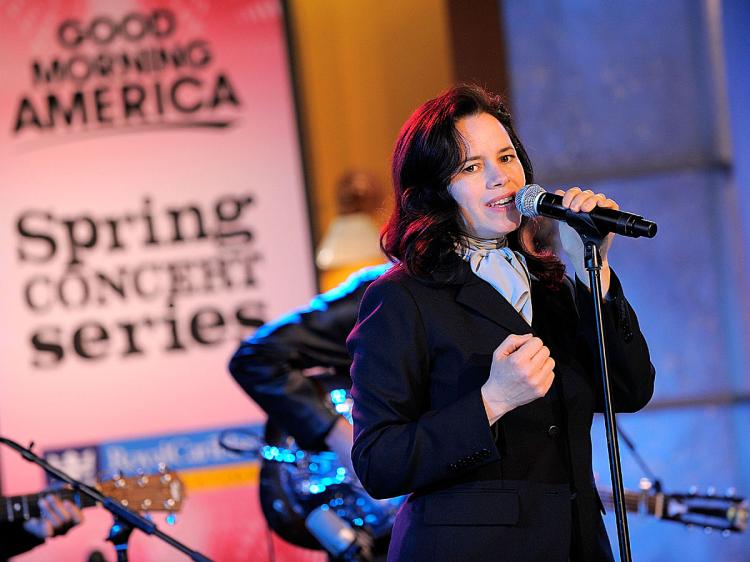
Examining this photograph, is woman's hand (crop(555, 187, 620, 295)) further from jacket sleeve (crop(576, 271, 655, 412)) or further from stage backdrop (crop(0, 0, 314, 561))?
stage backdrop (crop(0, 0, 314, 561))

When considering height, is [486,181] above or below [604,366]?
above

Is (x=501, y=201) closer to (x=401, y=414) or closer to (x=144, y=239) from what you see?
(x=401, y=414)

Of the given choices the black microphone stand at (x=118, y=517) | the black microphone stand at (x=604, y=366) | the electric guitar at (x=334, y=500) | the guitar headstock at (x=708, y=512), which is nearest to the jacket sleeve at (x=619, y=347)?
the black microphone stand at (x=604, y=366)

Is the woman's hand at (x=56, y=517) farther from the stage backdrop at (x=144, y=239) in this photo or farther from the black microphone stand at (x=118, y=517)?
the stage backdrop at (x=144, y=239)

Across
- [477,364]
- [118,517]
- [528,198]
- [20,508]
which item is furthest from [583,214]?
[20,508]

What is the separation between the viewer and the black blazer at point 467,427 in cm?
193

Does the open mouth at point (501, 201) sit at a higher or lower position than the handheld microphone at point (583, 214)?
higher

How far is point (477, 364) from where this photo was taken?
2.03 metres

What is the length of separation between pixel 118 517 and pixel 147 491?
43 cm

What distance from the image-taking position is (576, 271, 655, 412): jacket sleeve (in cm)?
207

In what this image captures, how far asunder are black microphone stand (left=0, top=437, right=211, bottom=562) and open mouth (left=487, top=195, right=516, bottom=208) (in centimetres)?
124

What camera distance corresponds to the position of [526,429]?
2.03 metres

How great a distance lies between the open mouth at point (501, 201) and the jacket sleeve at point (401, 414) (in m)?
0.24

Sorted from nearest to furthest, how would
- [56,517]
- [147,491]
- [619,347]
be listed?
1. [619,347]
2. [147,491]
3. [56,517]
